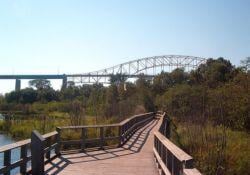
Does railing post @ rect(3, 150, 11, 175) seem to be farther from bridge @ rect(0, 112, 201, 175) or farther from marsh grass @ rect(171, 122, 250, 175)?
marsh grass @ rect(171, 122, 250, 175)

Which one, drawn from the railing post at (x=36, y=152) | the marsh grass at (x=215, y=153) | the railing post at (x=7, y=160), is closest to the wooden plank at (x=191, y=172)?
the railing post at (x=7, y=160)

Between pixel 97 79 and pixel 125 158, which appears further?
pixel 97 79

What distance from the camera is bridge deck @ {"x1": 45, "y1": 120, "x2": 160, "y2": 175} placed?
12.5 m

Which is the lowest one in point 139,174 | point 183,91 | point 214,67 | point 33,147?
point 139,174

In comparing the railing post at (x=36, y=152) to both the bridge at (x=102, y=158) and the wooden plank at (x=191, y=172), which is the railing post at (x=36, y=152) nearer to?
the bridge at (x=102, y=158)

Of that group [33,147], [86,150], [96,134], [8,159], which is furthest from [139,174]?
[96,134]

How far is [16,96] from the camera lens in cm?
10762

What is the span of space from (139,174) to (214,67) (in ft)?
190

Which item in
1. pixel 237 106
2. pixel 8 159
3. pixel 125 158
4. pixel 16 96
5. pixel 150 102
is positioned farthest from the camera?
pixel 16 96

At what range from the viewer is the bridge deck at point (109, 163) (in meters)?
12.5

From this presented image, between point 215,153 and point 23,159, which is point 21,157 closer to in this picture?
point 23,159

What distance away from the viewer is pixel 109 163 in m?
14.2

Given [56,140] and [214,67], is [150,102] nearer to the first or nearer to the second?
[214,67]

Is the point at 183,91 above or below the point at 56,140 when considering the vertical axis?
above
